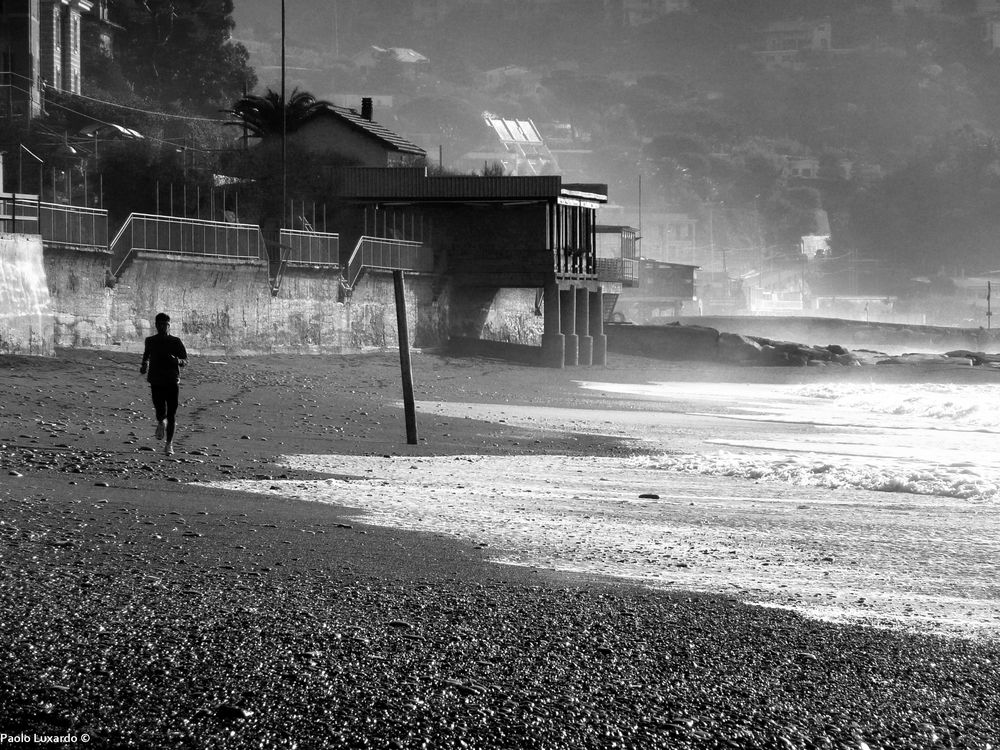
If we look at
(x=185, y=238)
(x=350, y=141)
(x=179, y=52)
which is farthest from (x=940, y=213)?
(x=185, y=238)

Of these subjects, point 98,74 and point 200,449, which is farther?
point 98,74

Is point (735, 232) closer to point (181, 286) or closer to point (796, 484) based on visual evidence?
point (181, 286)

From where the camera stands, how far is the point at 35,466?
13328 mm

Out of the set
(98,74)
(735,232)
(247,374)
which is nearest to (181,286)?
(247,374)

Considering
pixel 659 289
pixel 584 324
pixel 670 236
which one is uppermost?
pixel 670 236

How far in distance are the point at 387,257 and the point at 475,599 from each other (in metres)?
34.7

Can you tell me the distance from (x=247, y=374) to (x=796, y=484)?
15.9 m

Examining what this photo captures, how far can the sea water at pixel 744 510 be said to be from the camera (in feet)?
30.7

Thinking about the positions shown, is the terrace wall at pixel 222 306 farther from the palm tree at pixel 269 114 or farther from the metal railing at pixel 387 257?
the palm tree at pixel 269 114

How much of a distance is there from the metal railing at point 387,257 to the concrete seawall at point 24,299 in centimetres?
1423

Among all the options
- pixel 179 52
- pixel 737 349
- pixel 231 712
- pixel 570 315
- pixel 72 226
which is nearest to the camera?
pixel 231 712

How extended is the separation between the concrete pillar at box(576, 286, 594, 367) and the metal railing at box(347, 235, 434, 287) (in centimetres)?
705

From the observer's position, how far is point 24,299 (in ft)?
83.4

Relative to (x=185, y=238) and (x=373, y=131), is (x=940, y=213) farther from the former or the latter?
(x=185, y=238)
